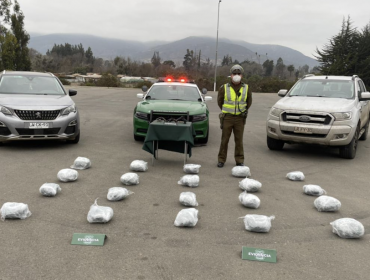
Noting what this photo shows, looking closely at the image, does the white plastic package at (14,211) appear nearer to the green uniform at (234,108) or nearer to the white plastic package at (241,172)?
the white plastic package at (241,172)

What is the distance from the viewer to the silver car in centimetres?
757

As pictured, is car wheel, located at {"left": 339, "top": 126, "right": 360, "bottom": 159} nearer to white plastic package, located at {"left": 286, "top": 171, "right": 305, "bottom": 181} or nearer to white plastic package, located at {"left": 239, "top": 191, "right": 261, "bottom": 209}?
white plastic package, located at {"left": 286, "top": 171, "right": 305, "bottom": 181}

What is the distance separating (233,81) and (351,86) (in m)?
3.88

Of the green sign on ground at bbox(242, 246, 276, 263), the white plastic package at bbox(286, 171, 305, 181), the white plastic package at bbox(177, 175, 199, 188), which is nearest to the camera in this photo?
the green sign on ground at bbox(242, 246, 276, 263)

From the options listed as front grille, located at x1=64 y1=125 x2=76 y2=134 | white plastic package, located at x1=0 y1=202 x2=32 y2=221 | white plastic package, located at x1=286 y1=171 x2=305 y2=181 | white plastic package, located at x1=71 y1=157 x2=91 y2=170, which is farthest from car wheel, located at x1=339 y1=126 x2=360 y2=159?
white plastic package, located at x1=0 y1=202 x2=32 y2=221

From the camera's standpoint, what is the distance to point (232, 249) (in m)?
3.66

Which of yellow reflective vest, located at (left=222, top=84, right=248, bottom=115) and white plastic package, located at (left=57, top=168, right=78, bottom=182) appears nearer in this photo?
white plastic package, located at (left=57, top=168, right=78, bottom=182)

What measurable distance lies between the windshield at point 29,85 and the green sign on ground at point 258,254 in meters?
7.07

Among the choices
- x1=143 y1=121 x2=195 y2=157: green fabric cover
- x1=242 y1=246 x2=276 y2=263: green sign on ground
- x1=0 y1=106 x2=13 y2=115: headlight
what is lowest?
x1=242 y1=246 x2=276 y2=263: green sign on ground

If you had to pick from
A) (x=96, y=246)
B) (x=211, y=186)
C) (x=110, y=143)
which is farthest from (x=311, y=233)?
(x=110, y=143)

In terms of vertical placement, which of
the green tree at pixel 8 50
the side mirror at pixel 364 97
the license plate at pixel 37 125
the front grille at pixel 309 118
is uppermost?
the green tree at pixel 8 50

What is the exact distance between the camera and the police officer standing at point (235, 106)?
269 inches

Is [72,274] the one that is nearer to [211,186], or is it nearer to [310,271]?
A: [310,271]

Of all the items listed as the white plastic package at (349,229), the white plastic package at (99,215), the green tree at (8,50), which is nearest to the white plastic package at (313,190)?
the white plastic package at (349,229)
